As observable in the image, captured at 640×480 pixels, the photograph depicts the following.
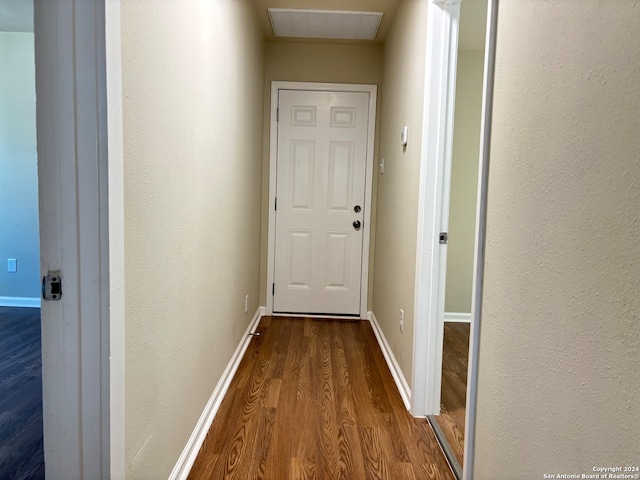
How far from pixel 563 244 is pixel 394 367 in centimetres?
195

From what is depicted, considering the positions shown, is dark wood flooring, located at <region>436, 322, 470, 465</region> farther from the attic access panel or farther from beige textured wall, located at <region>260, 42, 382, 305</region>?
the attic access panel

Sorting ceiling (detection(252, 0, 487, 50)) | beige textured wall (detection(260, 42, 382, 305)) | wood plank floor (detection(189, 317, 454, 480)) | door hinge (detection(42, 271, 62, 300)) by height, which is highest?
ceiling (detection(252, 0, 487, 50))

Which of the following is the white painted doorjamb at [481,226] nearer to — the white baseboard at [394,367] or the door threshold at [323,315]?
the white baseboard at [394,367]

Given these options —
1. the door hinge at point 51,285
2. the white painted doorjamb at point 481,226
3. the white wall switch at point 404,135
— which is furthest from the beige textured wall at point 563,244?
the white wall switch at point 404,135

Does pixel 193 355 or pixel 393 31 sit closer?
pixel 193 355

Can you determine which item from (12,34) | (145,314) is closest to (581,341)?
(145,314)

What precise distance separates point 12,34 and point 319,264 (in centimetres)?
351

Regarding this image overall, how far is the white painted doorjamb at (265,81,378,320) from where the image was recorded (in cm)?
379

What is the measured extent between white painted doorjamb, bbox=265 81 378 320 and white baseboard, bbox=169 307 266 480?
3.63 feet

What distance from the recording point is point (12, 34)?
380 cm

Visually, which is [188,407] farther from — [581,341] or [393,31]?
[393,31]

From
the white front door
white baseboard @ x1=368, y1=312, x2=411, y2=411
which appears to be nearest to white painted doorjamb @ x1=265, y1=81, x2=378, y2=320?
the white front door

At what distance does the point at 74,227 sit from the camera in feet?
3.03

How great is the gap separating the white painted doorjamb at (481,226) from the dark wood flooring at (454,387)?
1.54ft
